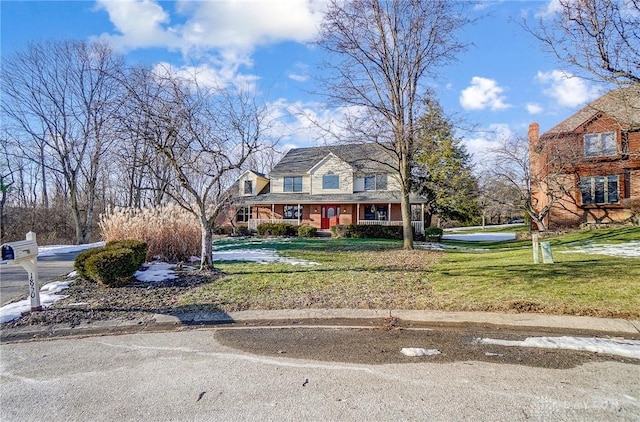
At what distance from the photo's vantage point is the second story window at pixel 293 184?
1143 inches

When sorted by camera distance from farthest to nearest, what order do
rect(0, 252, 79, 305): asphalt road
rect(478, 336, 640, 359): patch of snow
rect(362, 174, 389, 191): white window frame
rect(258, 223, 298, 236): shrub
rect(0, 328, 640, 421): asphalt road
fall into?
rect(362, 174, 389, 191): white window frame → rect(258, 223, 298, 236): shrub → rect(0, 252, 79, 305): asphalt road → rect(478, 336, 640, 359): patch of snow → rect(0, 328, 640, 421): asphalt road

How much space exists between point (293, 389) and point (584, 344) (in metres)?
3.25

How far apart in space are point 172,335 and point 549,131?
84.0 ft

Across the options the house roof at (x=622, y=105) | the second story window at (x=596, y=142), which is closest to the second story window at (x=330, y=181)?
the second story window at (x=596, y=142)

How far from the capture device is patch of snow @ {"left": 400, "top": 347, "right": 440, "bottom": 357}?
148 inches

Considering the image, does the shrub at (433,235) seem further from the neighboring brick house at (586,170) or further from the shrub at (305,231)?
the shrub at (305,231)

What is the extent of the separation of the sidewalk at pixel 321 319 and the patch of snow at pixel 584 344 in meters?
0.43

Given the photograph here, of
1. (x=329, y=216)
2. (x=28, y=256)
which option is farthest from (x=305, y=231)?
(x=28, y=256)

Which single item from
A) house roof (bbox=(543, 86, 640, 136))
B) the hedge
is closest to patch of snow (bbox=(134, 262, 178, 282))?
the hedge

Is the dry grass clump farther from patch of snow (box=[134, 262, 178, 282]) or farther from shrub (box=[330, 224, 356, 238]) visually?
shrub (box=[330, 224, 356, 238])

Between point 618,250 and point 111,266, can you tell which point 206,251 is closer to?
point 111,266

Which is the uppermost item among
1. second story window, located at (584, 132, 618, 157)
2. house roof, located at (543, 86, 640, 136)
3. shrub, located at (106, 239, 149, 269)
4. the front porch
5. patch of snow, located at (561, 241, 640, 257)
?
second story window, located at (584, 132, 618, 157)

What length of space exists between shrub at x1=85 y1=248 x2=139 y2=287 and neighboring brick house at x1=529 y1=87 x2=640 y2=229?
67.3ft

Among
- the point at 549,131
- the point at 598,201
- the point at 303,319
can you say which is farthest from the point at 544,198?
the point at 303,319
